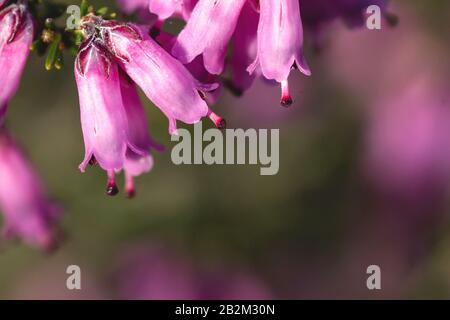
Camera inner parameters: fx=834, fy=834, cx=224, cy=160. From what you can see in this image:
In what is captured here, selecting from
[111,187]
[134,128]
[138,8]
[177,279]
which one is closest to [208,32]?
[134,128]

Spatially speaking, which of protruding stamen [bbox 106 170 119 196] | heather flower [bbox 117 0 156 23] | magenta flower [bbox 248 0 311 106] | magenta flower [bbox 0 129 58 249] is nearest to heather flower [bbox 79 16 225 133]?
magenta flower [bbox 248 0 311 106]

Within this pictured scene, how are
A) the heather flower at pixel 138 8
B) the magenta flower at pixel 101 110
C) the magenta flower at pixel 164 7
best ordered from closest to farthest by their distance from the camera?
the magenta flower at pixel 101 110, the magenta flower at pixel 164 7, the heather flower at pixel 138 8

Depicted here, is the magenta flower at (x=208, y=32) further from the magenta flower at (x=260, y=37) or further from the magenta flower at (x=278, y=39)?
the magenta flower at (x=278, y=39)

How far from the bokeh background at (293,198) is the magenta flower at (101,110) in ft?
12.4

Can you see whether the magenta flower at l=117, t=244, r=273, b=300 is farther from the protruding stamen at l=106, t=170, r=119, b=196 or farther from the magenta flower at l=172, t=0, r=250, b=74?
the magenta flower at l=172, t=0, r=250, b=74

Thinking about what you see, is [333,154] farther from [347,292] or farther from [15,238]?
[15,238]

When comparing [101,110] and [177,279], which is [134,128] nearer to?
A: [101,110]

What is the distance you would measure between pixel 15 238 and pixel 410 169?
369 cm

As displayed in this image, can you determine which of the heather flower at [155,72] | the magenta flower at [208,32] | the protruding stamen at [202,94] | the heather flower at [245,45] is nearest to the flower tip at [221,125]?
the heather flower at [155,72]

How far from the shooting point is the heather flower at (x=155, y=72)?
3697 mm

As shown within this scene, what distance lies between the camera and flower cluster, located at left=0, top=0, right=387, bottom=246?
3.69 meters

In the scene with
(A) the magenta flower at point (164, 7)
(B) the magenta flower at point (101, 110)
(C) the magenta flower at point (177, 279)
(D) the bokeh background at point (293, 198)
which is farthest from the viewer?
(D) the bokeh background at point (293, 198)

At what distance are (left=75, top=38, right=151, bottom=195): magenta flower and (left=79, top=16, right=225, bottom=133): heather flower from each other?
0.07 meters

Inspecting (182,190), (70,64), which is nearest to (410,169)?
(182,190)
